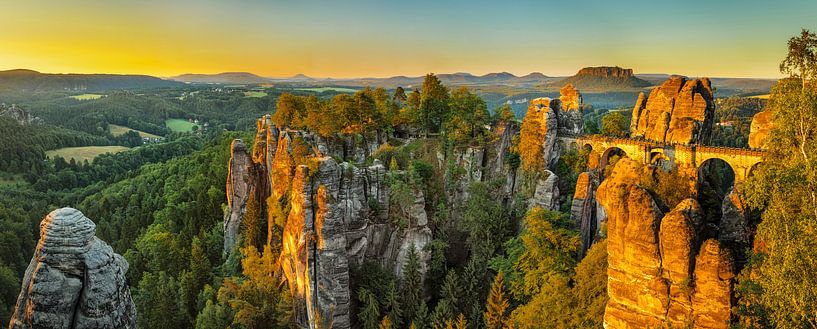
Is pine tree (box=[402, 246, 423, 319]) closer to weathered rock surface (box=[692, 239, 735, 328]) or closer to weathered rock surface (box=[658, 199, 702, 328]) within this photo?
weathered rock surface (box=[658, 199, 702, 328])

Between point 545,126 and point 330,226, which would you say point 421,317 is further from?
point 545,126

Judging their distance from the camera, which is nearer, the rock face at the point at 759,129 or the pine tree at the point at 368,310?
the pine tree at the point at 368,310

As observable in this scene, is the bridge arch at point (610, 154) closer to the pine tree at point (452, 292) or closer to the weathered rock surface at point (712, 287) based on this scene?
the pine tree at point (452, 292)

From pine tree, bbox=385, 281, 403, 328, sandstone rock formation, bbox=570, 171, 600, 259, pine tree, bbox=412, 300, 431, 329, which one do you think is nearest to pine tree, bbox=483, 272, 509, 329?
pine tree, bbox=412, 300, 431, 329

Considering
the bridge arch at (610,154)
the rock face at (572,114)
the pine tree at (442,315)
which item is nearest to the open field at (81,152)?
the rock face at (572,114)

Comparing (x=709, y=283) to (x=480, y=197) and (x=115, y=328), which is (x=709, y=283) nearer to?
(x=115, y=328)

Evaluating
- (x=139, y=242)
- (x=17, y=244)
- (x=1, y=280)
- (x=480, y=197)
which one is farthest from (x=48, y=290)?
(x=17, y=244)
